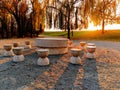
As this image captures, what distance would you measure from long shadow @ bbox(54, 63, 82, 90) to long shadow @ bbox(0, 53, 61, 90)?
0.54 m

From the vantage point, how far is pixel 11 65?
477cm

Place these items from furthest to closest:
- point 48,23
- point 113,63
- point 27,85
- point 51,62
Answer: point 48,23 → point 113,63 → point 51,62 → point 27,85

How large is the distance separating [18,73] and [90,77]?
5.50 feet

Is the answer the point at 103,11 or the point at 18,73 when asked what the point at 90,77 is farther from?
the point at 103,11

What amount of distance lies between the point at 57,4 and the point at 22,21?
5040mm

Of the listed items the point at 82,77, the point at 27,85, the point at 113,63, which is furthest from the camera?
the point at 113,63

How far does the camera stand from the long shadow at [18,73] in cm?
345

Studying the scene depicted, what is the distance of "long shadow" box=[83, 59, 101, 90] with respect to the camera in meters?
3.53

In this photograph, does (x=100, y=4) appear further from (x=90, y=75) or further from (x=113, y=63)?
(x=90, y=75)

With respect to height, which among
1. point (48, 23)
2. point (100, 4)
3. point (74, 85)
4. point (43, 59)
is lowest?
point (74, 85)

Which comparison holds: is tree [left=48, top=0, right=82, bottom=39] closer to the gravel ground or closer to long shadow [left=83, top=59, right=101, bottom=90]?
long shadow [left=83, top=59, right=101, bottom=90]

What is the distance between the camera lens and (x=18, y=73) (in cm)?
409

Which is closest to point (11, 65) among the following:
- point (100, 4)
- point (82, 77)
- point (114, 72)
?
point (82, 77)

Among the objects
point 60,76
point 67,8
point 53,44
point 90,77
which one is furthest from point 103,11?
point 60,76
